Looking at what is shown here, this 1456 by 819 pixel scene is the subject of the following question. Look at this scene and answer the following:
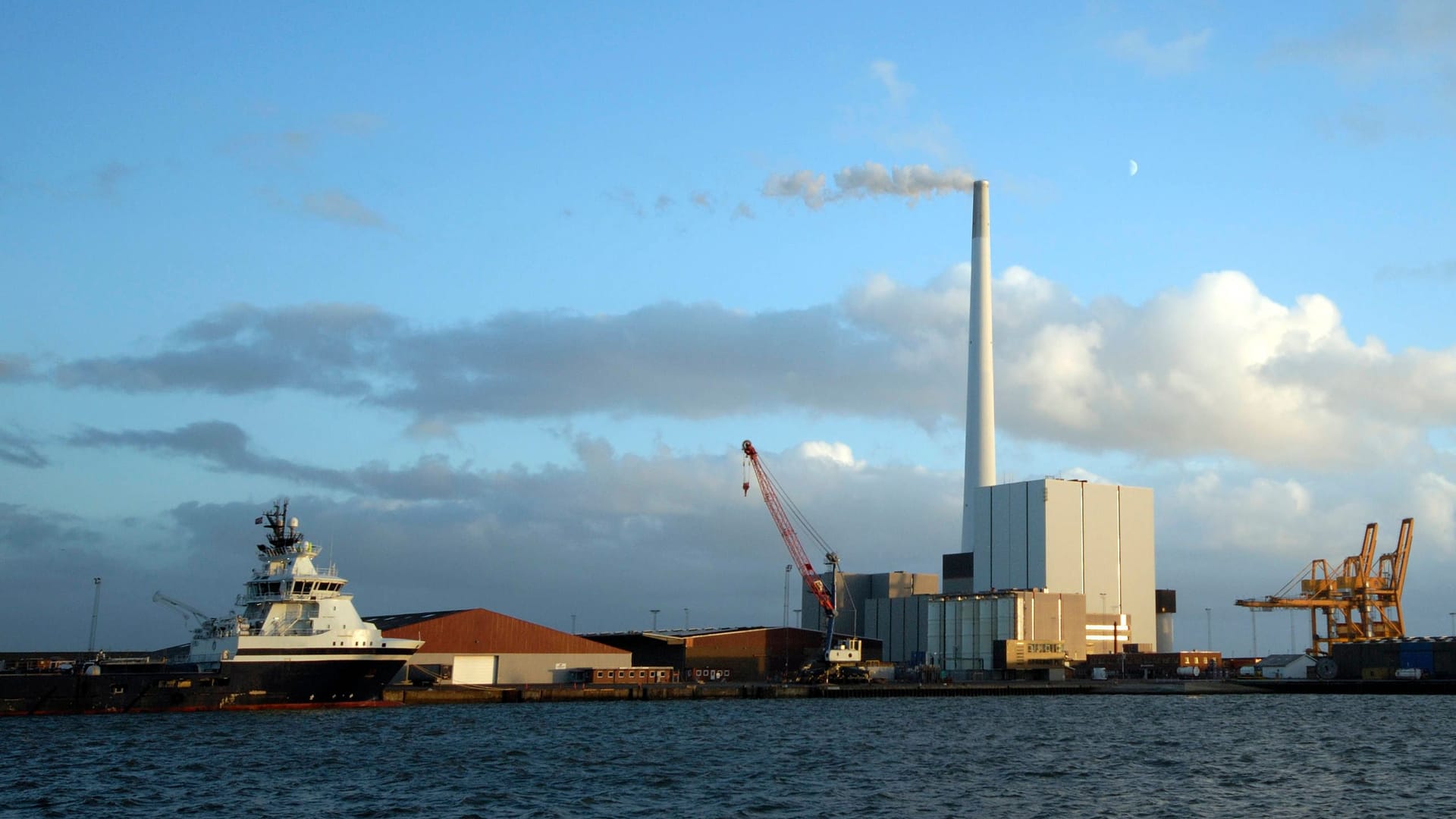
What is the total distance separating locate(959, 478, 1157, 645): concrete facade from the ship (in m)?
86.5

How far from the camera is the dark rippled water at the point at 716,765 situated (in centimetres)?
4381

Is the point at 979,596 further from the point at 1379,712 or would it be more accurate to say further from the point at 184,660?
the point at 184,660

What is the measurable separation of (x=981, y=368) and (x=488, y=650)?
70.9 m

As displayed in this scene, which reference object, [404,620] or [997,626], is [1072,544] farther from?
[404,620]

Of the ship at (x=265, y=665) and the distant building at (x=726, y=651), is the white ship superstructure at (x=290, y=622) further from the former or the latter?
the distant building at (x=726, y=651)

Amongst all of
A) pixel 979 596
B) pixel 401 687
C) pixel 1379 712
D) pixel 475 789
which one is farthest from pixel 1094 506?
pixel 475 789

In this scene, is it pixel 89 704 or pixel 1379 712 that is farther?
pixel 1379 712

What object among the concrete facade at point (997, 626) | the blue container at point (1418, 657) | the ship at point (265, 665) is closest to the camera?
the ship at point (265, 665)

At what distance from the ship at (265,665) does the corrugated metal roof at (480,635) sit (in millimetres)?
20923

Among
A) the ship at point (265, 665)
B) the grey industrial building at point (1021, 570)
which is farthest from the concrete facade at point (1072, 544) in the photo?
the ship at point (265, 665)

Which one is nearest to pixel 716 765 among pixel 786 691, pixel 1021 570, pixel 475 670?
pixel 786 691

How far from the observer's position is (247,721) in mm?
71438

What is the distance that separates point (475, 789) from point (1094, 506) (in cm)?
11791

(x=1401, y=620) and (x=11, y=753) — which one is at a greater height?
(x=1401, y=620)
